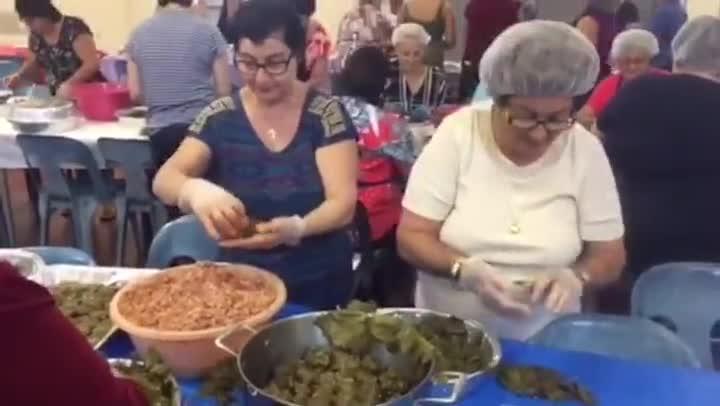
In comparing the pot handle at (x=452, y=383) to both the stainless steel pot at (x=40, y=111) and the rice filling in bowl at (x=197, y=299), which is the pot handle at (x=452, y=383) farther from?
the stainless steel pot at (x=40, y=111)

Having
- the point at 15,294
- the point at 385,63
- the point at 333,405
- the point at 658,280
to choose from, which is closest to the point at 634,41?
the point at 385,63

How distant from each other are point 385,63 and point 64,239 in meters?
1.66

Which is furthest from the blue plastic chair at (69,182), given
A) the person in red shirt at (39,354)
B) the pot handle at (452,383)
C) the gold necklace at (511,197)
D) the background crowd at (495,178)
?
the person in red shirt at (39,354)

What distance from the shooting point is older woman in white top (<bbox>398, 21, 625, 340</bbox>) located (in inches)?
66.5

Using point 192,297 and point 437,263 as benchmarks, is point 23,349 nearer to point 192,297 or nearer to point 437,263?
point 192,297

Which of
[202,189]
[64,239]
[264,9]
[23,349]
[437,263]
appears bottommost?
[64,239]

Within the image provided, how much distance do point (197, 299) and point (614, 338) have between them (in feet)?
2.52

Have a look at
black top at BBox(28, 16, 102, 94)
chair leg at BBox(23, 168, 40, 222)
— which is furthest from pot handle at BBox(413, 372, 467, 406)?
chair leg at BBox(23, 168, 40, 222)

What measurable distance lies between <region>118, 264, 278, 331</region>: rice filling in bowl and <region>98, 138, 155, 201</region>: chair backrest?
1.78 m

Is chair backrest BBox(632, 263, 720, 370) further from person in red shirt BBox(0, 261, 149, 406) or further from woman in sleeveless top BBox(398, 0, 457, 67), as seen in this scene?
woman in sleeveless top BBox(398, 0, 457, 67)

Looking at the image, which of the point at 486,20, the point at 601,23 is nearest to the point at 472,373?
the point at 601,23

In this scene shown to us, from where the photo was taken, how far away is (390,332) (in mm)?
1329

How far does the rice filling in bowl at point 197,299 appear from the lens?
56.0 inches

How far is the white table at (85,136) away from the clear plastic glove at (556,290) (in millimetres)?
2071
